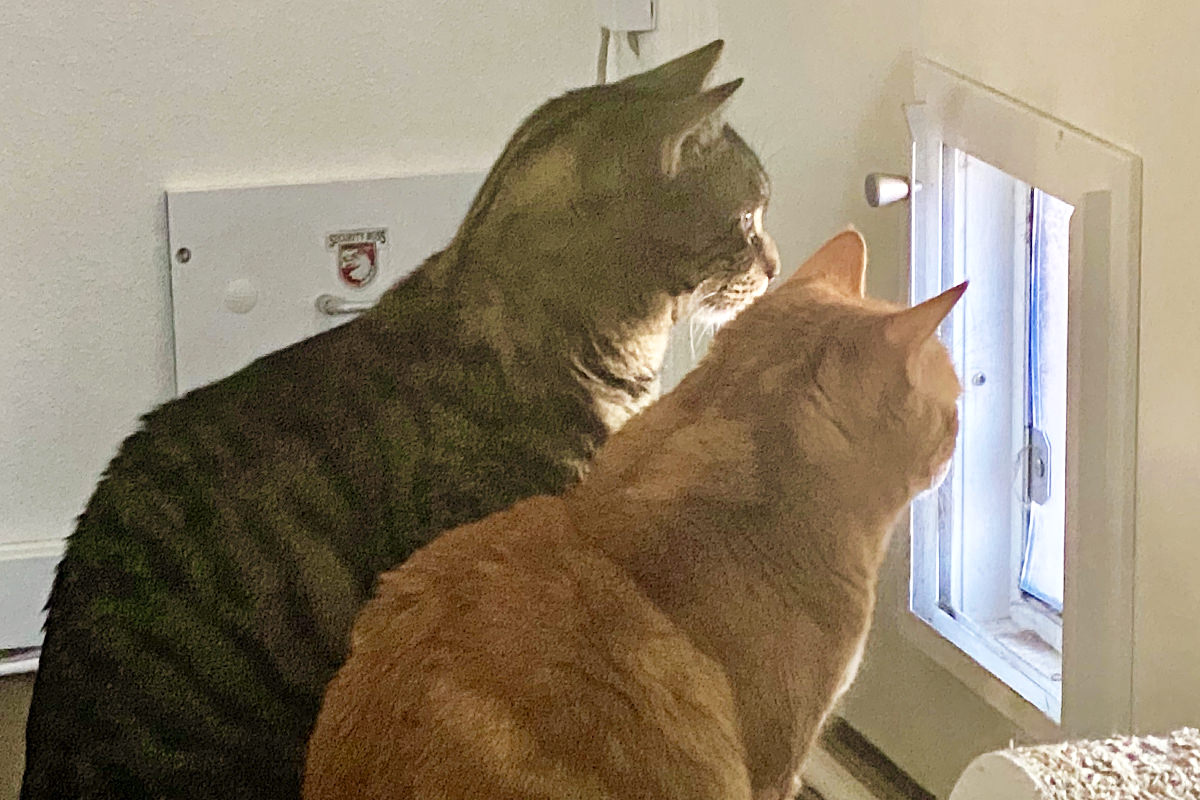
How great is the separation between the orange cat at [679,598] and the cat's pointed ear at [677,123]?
124 millimetres

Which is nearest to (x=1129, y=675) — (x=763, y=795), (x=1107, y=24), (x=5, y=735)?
(x=763, y=795)

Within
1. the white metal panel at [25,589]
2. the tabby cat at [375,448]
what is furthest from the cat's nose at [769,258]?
the white metal panel at [25,589]

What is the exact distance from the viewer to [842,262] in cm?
79

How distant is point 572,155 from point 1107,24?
1.04 ft

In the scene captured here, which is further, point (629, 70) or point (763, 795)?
point (629, 70)

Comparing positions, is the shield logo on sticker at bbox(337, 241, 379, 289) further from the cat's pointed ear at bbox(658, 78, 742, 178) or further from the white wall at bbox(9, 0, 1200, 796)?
the cat's pointed ear at bbox(658, 78, 742, 178)

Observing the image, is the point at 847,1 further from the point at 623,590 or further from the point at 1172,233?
the point at 623,590

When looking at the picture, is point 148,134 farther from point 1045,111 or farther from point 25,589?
point 1045,111

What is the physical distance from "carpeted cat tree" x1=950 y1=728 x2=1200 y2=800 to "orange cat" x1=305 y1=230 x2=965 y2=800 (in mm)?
102

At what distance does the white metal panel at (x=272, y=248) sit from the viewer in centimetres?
92

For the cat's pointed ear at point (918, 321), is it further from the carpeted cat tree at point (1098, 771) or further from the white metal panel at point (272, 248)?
the white metal panel at point (272, 248)

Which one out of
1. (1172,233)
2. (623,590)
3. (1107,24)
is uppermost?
(1107,24)

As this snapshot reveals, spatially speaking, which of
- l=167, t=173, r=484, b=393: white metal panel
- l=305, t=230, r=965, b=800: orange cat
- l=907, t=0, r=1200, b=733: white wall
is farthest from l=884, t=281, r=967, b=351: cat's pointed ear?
l=167, t=173, r=484, b=393: white metal panel

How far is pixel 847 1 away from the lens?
2.80 feet
